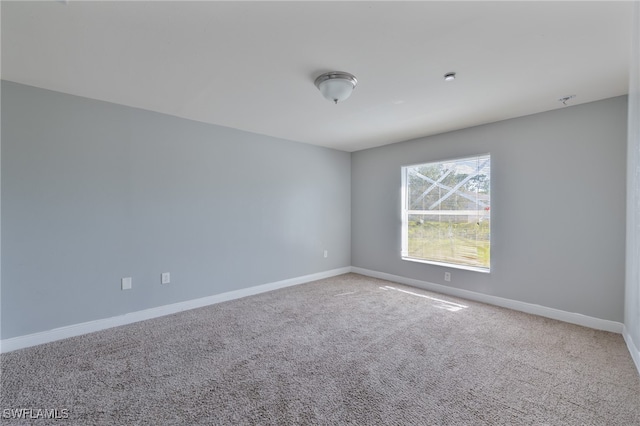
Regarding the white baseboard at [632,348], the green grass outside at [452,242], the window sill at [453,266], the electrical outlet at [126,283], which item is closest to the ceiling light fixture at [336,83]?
the green grass outside at [452,242]

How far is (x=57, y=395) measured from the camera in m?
1.85

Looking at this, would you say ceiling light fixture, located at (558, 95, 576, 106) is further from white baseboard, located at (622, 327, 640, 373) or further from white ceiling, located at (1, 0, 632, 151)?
white baseboard, located at (622, 327, 640, 373)

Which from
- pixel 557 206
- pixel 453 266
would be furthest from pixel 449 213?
pixel 557 206

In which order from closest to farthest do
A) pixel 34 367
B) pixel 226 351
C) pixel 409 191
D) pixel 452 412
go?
pixel 452 412 < pixel 34 367 < pixel 226 351 < pixel 409 191

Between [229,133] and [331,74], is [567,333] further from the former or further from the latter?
[229,133]

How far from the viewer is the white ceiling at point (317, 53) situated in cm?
162

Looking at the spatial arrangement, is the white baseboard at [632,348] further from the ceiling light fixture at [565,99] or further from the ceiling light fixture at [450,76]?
the ceiling light fixture at [450,76]

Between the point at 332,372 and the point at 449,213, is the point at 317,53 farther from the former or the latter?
the point at 449,213

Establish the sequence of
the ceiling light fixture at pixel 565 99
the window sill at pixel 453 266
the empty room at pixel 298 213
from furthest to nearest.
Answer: the window sill at pixel 453 266
the ceiling light fixture at pixel 565 99
the empty room at pixel 298 213

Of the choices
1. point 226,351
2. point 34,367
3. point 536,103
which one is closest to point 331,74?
point 536,103

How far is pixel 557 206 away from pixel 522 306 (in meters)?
1.23

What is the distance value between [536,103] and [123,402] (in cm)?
439

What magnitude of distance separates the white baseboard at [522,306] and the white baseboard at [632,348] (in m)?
0.16

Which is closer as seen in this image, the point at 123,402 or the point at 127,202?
the point at 123,402
